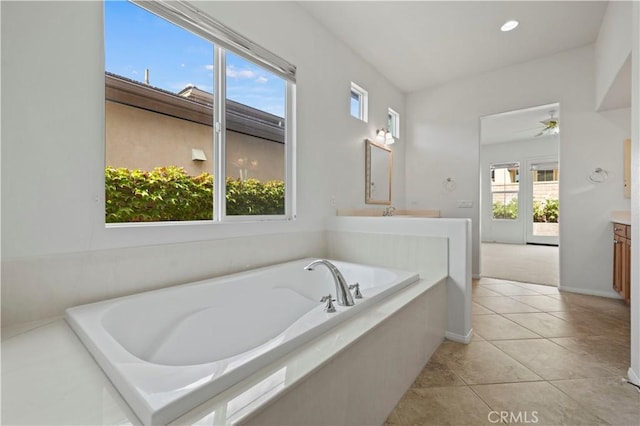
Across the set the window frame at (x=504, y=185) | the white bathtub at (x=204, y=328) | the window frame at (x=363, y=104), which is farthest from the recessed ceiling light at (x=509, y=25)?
the window frame at (x=504, y=185)

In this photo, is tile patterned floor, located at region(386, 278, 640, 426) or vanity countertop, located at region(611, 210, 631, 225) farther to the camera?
vanity countertop, located at region(611, 210, 631, 225)

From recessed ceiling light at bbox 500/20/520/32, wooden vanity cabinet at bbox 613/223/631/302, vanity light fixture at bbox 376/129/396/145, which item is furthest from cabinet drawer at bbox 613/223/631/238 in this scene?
vanity light fixture at bbox 376/129/396/145

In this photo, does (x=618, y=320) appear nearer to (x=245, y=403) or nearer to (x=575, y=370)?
(x=575, y=370)

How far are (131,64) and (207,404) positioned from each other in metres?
1.86

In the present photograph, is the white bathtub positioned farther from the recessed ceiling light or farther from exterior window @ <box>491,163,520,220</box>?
exterior window @ <box>491,163,520,220</box>

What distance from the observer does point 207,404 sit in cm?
76

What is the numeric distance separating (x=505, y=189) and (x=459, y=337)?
7057mm

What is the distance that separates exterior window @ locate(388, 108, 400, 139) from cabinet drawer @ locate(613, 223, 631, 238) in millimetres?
2794

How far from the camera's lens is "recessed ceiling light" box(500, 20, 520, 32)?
3.00 meters

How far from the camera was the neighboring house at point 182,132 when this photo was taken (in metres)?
1.67

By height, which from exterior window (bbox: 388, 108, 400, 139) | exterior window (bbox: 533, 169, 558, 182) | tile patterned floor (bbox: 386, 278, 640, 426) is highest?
exterior window (bbox: 388, 108, 400, 139)

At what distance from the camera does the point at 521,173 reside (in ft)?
24.7

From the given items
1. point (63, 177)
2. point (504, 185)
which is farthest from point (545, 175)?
point (63, 177)

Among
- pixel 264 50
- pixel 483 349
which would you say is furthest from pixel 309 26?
pixel 483 349
